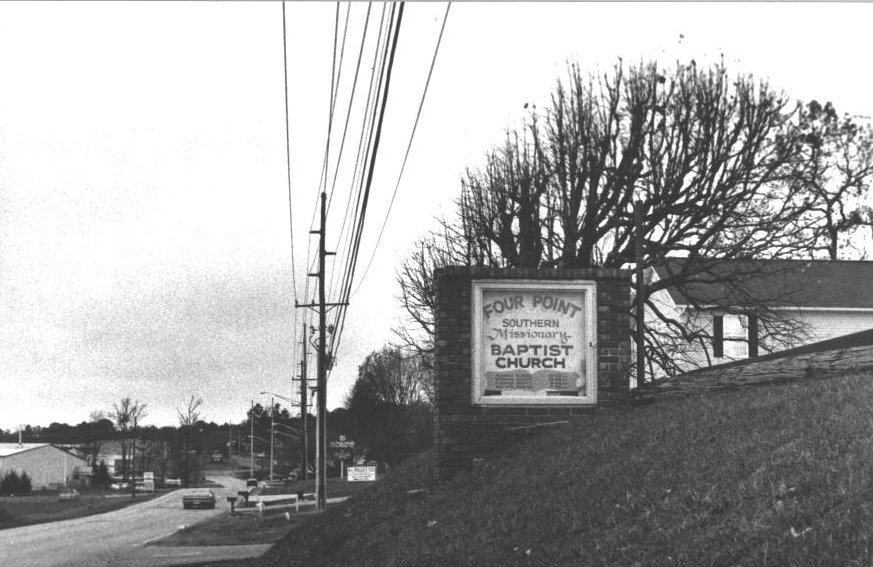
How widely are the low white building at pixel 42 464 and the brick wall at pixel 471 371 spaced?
127 metres

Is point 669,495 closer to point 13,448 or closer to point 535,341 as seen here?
point 535,341

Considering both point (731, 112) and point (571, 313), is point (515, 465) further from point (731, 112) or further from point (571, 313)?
point (731, 112)

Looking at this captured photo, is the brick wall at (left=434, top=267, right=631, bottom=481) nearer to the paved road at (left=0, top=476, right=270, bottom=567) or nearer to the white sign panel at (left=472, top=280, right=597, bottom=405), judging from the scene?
the white sign panel at (left=472, top=280, right=597, bottom=405)

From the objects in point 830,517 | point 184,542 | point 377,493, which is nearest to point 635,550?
point 830,517

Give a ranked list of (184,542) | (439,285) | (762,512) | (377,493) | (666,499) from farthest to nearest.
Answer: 1. (184,542)
2. (377,493)
3. (439,285)
4. (666,499)
5. (762,512)

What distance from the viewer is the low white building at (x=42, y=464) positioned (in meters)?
131

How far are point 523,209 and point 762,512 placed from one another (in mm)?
21045

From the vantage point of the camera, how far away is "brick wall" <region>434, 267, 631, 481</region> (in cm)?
1192

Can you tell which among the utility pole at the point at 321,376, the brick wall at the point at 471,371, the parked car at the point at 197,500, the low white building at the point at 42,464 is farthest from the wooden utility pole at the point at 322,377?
the low white building at the point at 42,464

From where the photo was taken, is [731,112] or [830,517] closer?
[830,517]

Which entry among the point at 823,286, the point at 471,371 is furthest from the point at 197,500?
the point at 471,371

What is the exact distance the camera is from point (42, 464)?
5453 inches

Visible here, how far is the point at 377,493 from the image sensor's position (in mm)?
14562

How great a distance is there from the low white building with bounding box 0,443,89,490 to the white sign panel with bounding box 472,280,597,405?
127086mm
